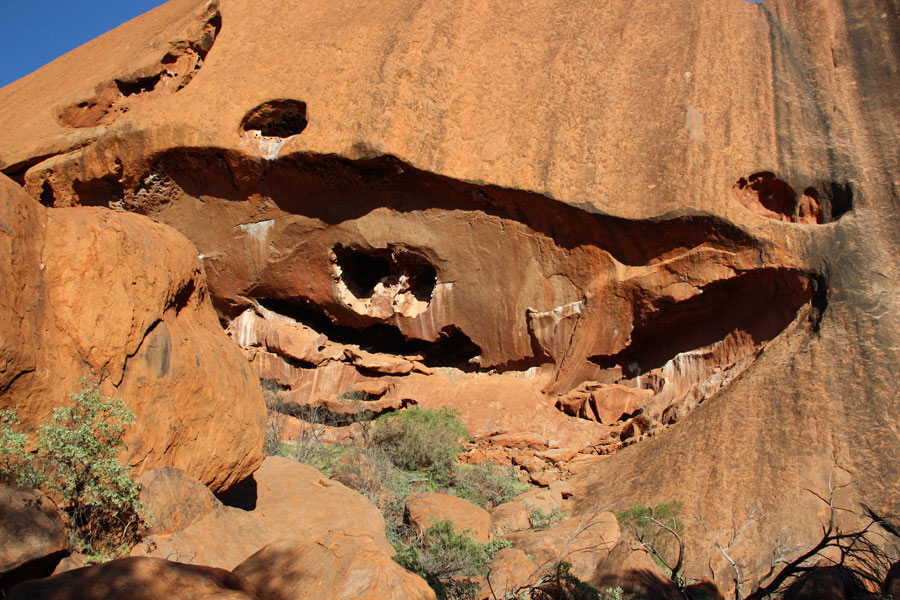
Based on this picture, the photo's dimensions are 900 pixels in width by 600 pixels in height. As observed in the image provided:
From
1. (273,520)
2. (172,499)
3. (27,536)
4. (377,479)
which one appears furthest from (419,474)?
(27,536)

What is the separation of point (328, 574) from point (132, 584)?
1065 mm

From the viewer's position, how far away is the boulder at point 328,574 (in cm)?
366

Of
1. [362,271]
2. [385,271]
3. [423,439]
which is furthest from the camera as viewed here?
[362,271]

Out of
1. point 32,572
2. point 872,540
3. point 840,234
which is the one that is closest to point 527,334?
point 840,234

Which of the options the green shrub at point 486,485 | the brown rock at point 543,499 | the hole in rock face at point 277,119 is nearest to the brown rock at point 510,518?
the brown rock at point 543,499

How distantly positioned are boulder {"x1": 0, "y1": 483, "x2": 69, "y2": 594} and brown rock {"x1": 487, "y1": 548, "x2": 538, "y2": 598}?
→ 9.51ft

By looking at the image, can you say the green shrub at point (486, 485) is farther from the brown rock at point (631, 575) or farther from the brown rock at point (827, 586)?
the brown rock at point (827, 586)

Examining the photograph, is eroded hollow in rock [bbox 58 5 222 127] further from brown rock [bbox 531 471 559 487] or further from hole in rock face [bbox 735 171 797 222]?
hole in rock face [bbox 735 171 797 222]

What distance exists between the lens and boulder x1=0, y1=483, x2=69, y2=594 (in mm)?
3373

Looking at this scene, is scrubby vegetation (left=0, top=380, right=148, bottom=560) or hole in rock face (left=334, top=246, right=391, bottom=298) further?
hole in rock face (left=334, top=246, right=391, bottom=298)

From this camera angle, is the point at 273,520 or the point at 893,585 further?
the point at 273,520

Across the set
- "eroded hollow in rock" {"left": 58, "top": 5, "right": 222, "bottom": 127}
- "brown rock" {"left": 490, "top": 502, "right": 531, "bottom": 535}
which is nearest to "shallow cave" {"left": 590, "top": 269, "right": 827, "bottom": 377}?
"brown rock" {"left": 490, "top": 502, "right": 531, "bottom": 535}

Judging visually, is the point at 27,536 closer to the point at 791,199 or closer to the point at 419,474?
the point at 419,474

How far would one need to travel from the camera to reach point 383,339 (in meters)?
13.0
